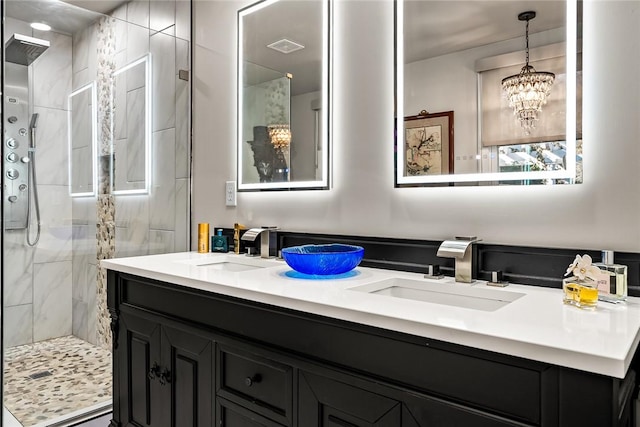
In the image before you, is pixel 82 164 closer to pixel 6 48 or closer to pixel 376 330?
pixel 6 48

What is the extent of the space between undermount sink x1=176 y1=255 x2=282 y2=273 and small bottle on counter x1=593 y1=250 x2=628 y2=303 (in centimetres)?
110

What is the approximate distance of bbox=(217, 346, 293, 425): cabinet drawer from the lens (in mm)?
1152

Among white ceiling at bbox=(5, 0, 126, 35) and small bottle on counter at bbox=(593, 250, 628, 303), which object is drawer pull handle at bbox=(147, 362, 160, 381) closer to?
small bottle on counter at bbox=(593, 250, 628, 303)

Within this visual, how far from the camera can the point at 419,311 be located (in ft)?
3.12

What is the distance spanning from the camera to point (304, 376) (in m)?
1.11

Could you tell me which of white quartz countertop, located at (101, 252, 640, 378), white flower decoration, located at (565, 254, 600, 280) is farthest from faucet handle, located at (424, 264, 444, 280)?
white flower decoration, located at (565, 254, 600, 280)

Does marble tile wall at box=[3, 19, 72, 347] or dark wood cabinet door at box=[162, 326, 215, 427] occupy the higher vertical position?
marble tile wall at box=[3, 19, 72, 347]

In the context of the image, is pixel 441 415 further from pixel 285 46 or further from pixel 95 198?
pixel 95 198

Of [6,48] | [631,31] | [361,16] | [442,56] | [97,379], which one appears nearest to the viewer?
[631,31]

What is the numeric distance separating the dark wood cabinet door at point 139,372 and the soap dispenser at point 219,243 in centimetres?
52

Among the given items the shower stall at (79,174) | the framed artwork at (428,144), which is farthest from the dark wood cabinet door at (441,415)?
the shower stall at (79,174)

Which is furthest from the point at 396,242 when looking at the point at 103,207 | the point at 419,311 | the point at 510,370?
the point at 103,207

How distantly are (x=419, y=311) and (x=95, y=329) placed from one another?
1.96 meters

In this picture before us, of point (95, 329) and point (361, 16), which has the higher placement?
point (361, 16)
